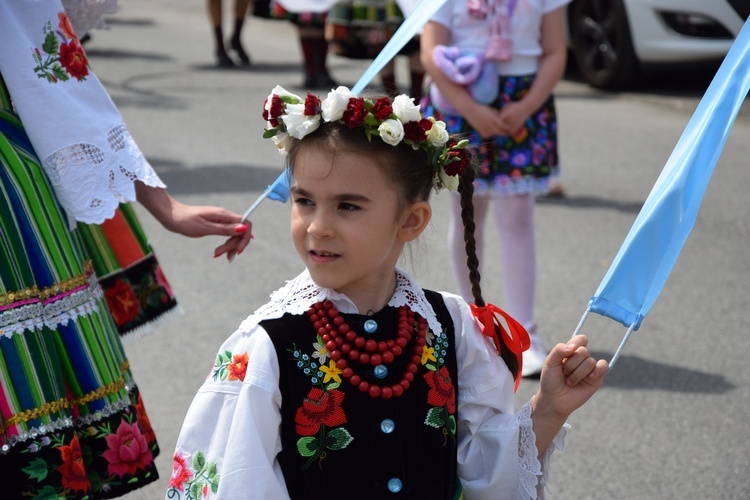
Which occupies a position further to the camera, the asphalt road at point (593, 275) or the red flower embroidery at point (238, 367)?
the asphalt road at point (593, 275)

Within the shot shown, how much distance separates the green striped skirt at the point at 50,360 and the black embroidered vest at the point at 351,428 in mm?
483

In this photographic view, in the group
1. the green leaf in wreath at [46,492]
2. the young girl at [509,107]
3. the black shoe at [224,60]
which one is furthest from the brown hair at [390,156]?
the black shoe at [224,60]

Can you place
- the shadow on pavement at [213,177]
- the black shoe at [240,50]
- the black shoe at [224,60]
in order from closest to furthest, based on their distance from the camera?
1. the shadow on pavement at [213,177]
2. the black shoe at [224,60]
3. the black shoe at [240,50]

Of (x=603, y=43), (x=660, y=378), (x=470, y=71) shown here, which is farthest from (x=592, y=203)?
(x=603, y=43)

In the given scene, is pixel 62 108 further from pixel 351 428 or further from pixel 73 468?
pixel 351 428

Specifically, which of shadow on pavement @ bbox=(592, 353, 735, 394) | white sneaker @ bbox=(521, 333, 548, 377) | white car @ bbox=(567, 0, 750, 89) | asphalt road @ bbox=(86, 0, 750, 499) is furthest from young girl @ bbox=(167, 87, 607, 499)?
white car @ bbox=(567, 0, 750, 89)

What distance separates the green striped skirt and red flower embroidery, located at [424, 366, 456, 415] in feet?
2.25

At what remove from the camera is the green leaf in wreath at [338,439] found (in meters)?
1.97

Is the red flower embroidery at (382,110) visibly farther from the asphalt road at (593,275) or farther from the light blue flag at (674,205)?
the light blue flag at (674,205)

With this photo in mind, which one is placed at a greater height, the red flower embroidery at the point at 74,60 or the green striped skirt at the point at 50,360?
the red flower embroidery at the point at 74,60

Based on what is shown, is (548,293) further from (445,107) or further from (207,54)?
(207,54)

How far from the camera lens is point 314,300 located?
204 cm

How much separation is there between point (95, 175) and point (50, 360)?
38cm

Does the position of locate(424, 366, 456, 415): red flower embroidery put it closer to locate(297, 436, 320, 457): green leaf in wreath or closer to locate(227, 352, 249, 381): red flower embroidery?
locate(297, 436, 320, 457): green leaf in wreath
